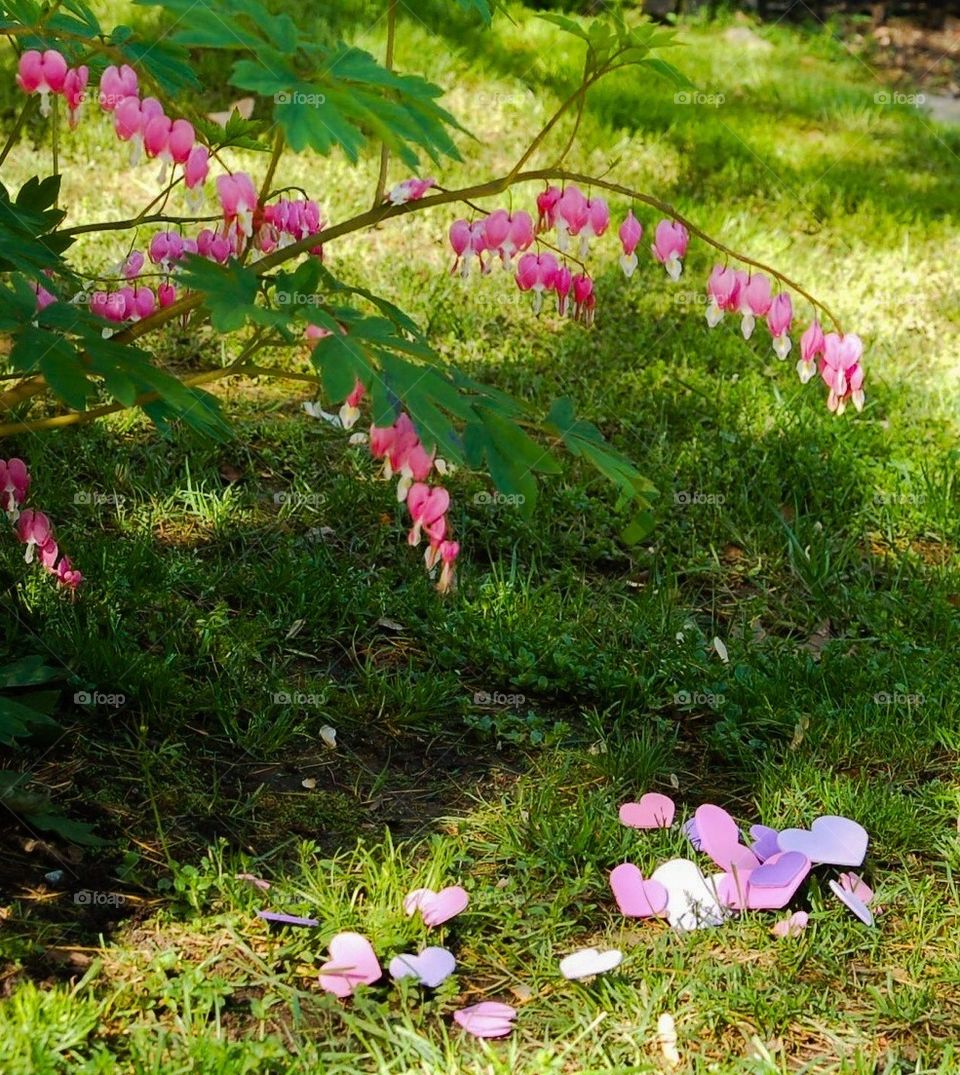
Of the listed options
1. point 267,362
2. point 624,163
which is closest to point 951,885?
point 267,362

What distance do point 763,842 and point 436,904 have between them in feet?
2.10

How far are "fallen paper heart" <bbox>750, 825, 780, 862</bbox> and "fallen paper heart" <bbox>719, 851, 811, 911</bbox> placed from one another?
0.08 metres

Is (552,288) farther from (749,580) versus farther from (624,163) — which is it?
(624,163)

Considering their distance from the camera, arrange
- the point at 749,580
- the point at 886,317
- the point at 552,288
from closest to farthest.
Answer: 1. the point at 552,288
2. the point at 749,580
3. the point at 886,317

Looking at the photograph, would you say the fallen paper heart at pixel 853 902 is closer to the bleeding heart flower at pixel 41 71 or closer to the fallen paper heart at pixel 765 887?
the fallen paper heart at pixel 765 887

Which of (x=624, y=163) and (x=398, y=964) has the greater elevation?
(x=624, y=163)

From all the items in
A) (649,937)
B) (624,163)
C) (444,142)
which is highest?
(444,142)

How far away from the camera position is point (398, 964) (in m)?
2.21

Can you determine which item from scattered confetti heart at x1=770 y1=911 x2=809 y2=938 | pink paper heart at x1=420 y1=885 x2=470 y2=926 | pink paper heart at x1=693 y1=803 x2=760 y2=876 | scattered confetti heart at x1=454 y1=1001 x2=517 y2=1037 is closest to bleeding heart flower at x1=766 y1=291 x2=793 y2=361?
pink paper heart at x1=693 y1=803 x2=760 y2=876

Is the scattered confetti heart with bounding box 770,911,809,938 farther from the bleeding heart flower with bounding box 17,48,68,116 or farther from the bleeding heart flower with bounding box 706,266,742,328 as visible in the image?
the bleeding heart flower with bounding box 17,48,68,116

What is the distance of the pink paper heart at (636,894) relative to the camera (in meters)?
2.40

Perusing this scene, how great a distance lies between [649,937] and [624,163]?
3998mm

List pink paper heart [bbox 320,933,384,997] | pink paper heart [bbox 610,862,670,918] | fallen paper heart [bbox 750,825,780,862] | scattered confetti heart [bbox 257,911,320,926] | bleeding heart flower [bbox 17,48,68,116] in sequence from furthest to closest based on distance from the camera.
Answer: fallen paper heart [bbox 750,825,780,862] < pink paper heart [bbox 610,862,670,918] < scattered confetti heart [bbox 257,911,320,926] < pink paper heart [bbox 320,933,384,997] < bleeding heart flower [bbox 17,48,68,116]

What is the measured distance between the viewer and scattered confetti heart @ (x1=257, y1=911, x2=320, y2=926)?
228 centimetres
